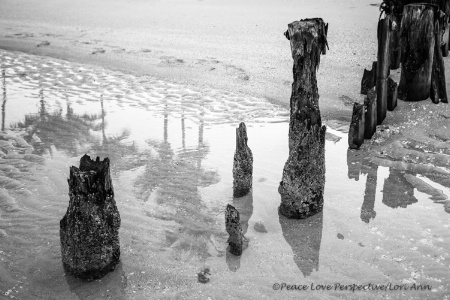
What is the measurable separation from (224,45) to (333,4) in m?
5.57

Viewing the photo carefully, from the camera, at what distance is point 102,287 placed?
3971mm

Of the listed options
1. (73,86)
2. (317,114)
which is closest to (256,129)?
(317,114)

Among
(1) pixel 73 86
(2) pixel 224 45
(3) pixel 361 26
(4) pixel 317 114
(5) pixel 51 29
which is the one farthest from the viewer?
Answer: (5) pixel 51 29

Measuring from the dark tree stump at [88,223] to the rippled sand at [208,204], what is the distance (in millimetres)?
155

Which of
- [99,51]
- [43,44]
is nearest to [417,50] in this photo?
[99,51]

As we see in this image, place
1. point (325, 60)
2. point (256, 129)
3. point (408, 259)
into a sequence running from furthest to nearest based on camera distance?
point (325, 60) < point (256, 129) < point (408, 259)

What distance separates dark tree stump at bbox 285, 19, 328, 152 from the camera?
447 centimetres

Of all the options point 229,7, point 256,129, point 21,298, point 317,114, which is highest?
point 229,7

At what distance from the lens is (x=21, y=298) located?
12.6 feet

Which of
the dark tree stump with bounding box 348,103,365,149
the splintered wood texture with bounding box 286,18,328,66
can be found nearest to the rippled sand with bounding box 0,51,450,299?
the dark tree stump with bounding box 348,103,365,149

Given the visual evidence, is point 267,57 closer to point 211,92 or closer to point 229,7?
point 211,92

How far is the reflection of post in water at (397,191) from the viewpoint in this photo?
522cm

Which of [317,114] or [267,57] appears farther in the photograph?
[267,57]

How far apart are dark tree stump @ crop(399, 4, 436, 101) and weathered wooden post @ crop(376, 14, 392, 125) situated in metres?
0.66
